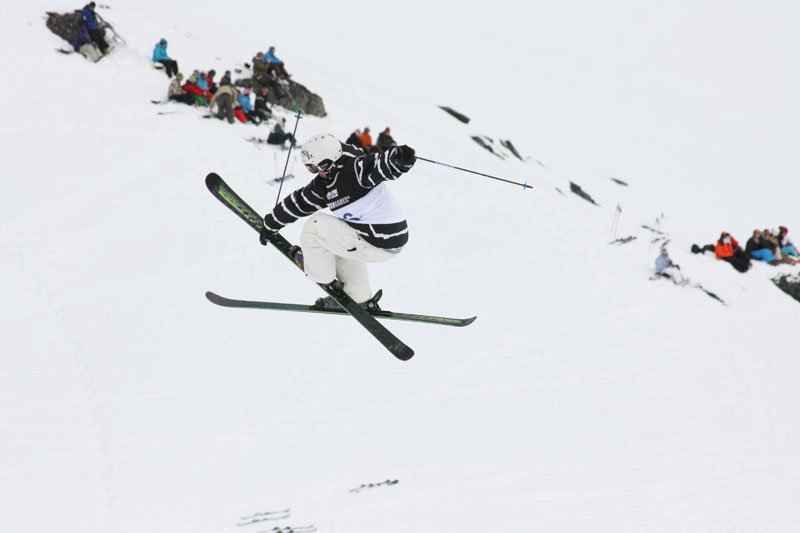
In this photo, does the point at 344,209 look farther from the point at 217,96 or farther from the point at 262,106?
the point at 262,106

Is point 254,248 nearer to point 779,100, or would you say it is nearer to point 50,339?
point 50,339

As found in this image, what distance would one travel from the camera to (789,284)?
47.8 feet

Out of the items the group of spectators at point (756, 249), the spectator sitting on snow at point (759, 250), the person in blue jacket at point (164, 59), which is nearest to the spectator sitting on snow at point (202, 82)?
the person in blue jacket at point (164, 59)

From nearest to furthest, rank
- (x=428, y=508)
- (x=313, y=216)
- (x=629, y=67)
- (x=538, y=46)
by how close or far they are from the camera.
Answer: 1. (x=313, y=216)
2. (x=428, y=508)
3. (x=629, y=67)
4. (x=538, y=46)

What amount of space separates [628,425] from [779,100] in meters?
45.7

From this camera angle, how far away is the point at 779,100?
46781 mm

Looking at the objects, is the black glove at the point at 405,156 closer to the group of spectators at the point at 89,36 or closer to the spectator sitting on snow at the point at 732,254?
the spectator sitting on snow at the point at 732,254

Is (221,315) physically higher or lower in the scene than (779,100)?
lower

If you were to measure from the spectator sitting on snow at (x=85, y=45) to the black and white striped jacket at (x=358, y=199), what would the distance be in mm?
11517

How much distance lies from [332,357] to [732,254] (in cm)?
967

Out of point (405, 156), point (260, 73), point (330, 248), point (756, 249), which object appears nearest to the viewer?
point (405, 156)

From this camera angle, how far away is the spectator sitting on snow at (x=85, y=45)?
15.1 metres

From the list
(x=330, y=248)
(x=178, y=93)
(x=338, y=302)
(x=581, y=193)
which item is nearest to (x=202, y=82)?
(x=178, y=93)

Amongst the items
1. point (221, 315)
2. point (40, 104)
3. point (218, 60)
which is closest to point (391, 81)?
point (218, 60)
